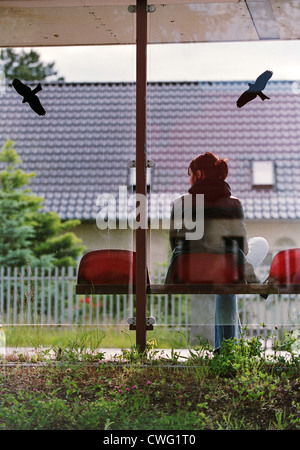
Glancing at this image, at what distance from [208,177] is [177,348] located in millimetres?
1362

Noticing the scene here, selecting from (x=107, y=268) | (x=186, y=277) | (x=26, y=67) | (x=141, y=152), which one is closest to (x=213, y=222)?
(x=186, y=277)

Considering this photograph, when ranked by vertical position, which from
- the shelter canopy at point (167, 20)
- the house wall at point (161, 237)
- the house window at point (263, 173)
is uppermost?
the shelter canopy at point (167, 20)

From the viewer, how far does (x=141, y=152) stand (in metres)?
6.52

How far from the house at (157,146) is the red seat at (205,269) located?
5.8 inches

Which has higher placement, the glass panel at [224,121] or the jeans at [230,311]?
the glass panel at [224,121]

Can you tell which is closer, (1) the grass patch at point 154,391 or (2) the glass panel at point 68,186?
(1) the grass patch at point 154,391

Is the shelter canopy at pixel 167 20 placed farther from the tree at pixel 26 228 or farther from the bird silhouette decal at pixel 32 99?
the tree at pixel 26 228

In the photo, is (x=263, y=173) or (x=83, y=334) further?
(x=263, y=173)

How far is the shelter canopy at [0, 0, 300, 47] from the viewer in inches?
261

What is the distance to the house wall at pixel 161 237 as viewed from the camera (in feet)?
21.3

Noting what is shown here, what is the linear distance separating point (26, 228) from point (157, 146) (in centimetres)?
122

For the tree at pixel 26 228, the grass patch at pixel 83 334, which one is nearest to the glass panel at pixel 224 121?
the grass patch at pixel 83 334

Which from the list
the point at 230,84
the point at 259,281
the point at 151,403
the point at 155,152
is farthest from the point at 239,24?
the point at 151,403

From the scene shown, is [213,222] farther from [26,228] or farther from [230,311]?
[26,228]
